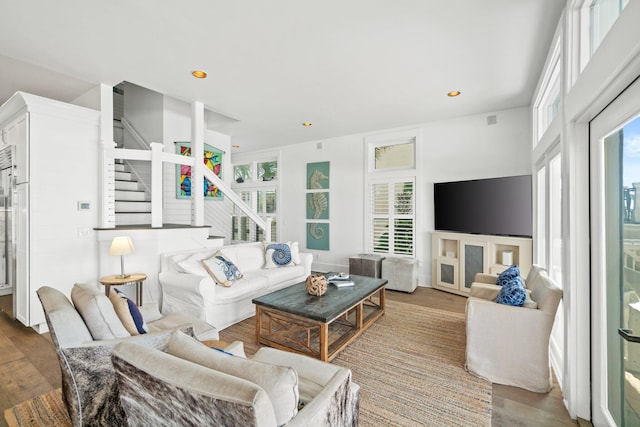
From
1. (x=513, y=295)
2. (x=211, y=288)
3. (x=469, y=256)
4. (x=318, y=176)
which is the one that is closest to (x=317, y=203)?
(x=318, y=176)

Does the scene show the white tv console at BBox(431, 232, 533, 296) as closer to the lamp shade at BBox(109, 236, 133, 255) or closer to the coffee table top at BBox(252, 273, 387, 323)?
the coffee table top at BBox(252, 273, 387, 323)

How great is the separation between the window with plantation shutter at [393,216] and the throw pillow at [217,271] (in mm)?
3099

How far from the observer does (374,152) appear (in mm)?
5820

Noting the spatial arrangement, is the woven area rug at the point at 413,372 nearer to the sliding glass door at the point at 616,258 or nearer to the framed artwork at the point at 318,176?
the sliding glass door at the point at 616,258

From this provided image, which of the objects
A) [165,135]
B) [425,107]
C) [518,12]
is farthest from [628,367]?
[165,135]

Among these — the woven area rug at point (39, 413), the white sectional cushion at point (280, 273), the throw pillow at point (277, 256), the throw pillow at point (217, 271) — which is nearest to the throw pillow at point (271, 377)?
the woven area rug at point (39, 413)

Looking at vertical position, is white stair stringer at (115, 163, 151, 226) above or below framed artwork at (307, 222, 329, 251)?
above

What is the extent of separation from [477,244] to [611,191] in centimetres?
285

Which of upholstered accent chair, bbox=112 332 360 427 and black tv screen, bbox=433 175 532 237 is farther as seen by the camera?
black tv screen, bbox=433 175 532 237

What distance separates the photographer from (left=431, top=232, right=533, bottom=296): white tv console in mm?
3996

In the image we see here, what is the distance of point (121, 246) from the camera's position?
3188 millimetres

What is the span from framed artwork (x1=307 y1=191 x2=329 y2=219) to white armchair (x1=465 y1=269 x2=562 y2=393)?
13.5 ft

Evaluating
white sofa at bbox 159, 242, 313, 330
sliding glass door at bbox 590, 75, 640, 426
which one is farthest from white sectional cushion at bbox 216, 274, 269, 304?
sliding glass door at bbox 590, 75, 640, 426

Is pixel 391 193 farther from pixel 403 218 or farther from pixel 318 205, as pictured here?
pixel 318 205
